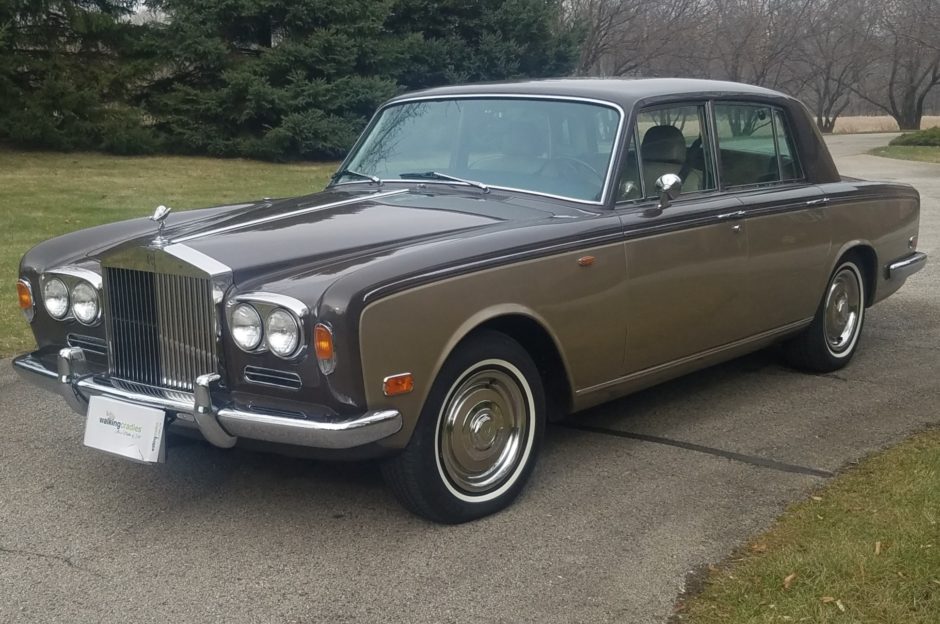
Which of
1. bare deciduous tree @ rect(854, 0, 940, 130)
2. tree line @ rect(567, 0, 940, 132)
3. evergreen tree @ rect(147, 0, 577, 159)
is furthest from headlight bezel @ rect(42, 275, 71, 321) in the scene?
bare deciduous tree @ rect(854, 0, 940, 130)

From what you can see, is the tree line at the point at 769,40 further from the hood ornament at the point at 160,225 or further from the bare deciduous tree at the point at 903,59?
the hood ornament at the point at 160,225

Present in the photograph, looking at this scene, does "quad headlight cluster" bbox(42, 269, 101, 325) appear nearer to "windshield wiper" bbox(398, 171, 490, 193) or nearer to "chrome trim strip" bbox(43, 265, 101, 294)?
"chrome trim strip" bbox(43, 265, 101, 294)

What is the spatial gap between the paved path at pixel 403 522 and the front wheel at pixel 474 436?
0.40ft

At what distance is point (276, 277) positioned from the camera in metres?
3.61

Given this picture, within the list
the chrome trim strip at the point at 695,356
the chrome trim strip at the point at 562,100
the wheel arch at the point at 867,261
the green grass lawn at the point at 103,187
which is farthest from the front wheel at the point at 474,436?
the green grass lawn at the point at 103,187

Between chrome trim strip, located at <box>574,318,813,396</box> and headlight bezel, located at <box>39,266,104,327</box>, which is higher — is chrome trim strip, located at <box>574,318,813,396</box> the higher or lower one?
the lower one

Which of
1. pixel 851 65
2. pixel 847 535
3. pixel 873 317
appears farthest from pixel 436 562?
pixel 851 65

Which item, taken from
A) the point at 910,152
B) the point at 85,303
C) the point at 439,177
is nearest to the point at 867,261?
the point at 439,177

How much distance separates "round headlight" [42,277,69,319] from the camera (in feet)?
13.8

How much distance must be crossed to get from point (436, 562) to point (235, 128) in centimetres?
1979

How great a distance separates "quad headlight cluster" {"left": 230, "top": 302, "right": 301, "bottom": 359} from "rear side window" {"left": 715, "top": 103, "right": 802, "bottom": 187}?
8.97ft

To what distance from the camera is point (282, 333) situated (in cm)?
346

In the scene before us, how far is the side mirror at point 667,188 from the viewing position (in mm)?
4520

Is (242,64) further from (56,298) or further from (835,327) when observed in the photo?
(56,298)
